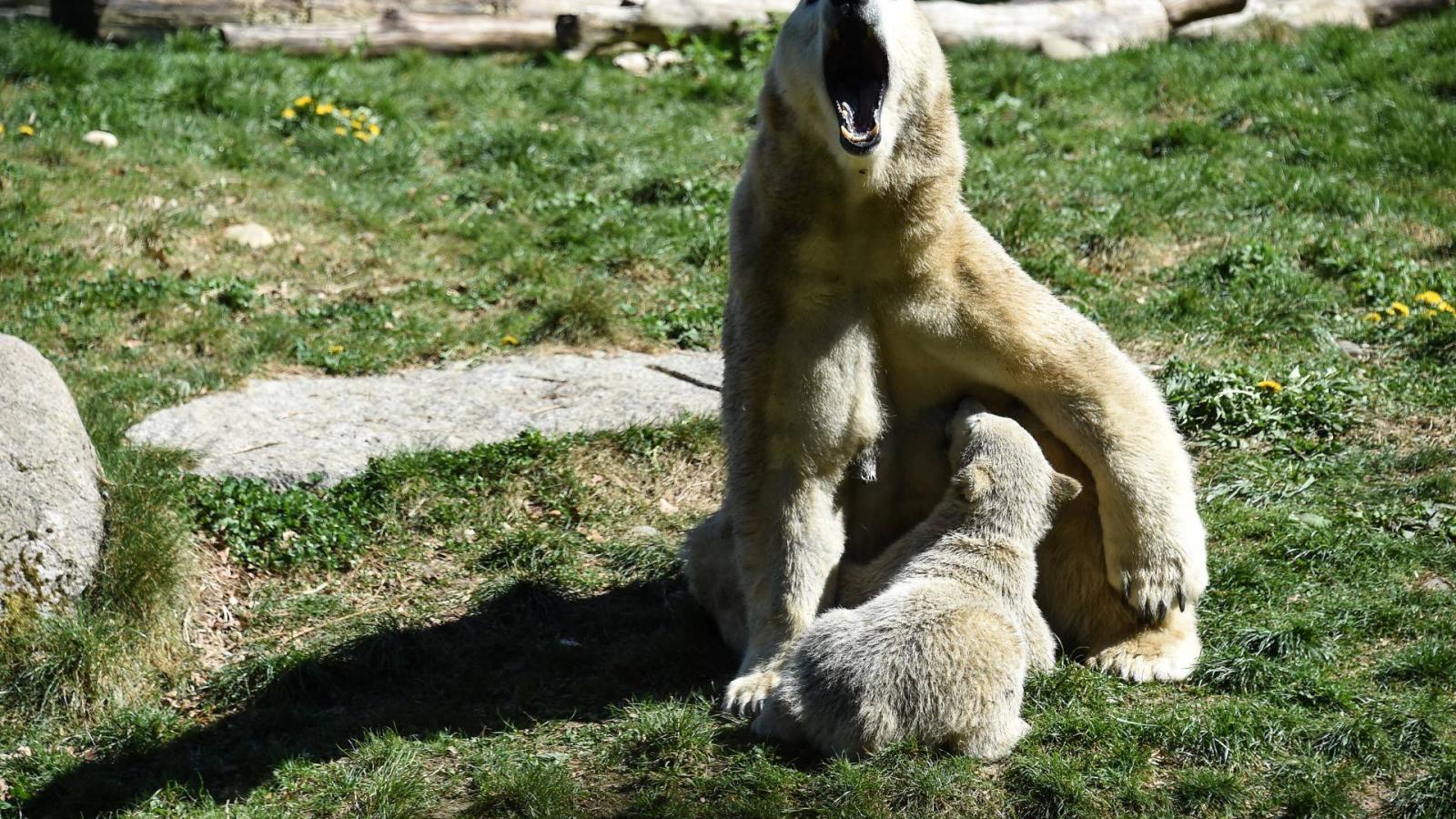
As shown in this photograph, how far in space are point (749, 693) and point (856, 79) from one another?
2107mm

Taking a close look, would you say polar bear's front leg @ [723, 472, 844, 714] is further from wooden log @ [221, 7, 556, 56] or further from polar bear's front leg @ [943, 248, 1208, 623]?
wooden log @ [221, 7, 556, 56]

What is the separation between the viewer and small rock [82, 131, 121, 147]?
36.2ft

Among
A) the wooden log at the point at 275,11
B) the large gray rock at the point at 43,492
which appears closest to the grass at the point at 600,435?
the large gray rock at the point at 43,492

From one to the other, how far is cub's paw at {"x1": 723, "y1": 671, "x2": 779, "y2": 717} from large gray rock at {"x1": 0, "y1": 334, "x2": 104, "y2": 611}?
286 cm

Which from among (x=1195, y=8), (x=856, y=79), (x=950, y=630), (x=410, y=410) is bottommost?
(x=410, y=410)

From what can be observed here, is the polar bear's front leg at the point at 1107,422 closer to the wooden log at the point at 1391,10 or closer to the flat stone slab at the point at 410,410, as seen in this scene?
the flat stone slab at the point at 410,410

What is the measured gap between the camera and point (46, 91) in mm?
11820

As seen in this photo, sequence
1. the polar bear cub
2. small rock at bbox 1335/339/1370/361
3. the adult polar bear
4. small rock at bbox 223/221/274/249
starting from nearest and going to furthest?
the polar bear cub < the adult polar bear < small rock at bbox 1335/339/1370/361 < small rock at bbox 223/221/274/249

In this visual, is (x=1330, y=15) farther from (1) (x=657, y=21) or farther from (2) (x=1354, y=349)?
(2) (x=1354, y=349)

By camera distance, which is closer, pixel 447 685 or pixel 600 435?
pixel 447 685

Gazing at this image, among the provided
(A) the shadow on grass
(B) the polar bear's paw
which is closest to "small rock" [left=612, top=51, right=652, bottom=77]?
(A) the shadow on grass

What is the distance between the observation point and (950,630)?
4.74 metres

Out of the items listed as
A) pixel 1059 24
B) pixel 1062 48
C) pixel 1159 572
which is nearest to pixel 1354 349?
pixel 1159 572

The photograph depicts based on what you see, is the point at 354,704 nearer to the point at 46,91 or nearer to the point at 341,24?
the point at 46,91
